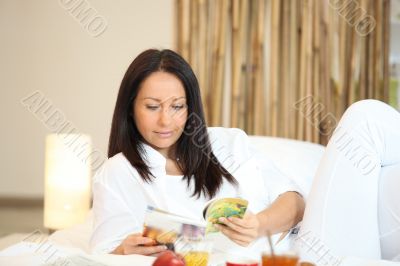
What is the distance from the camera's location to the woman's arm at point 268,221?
1.72 meters

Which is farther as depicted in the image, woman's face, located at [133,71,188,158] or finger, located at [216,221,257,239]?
woman's face, located at [133,71,188,158]

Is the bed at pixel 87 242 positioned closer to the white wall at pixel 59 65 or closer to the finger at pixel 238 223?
the finger at pixel 238 223

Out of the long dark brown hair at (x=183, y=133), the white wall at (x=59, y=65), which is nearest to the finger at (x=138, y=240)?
the long dark brown hair at (x=183, y=133)

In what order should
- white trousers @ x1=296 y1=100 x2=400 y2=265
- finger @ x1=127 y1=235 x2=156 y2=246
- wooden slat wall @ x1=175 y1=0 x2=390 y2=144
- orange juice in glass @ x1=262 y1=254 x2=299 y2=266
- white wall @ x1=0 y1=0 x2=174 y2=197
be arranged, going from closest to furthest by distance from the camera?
orange juice in glass @ x1=262 y1=254 x2=299 y2=266
finger @ x1=127 y1=235 x2=156 y2=246
white trousers @ x1=296 y1=100 x2=400 y2=265
wooden slat wall @ x1=175 y1=0 x2=390 y2=144
white wall @ x1=0 y1=0 x2=174 y2=197

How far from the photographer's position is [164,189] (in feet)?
6.47

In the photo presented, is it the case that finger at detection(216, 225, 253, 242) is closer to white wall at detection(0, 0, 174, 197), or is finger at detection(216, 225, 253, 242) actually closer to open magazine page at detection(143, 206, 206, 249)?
open magazine page at detection(143, 206, 206, 249)

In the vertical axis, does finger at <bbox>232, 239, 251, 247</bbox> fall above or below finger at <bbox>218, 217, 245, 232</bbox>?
below

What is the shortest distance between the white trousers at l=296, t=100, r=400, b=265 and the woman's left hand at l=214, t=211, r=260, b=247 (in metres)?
0.18

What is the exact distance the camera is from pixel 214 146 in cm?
214

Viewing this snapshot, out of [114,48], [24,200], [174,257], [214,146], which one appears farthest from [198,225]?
[24,200]

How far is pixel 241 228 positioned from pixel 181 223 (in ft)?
1.01

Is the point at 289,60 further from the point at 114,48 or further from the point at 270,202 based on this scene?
the point at 270,202

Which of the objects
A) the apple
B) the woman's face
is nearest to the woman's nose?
the woman's face

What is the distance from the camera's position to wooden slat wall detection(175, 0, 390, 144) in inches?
127
